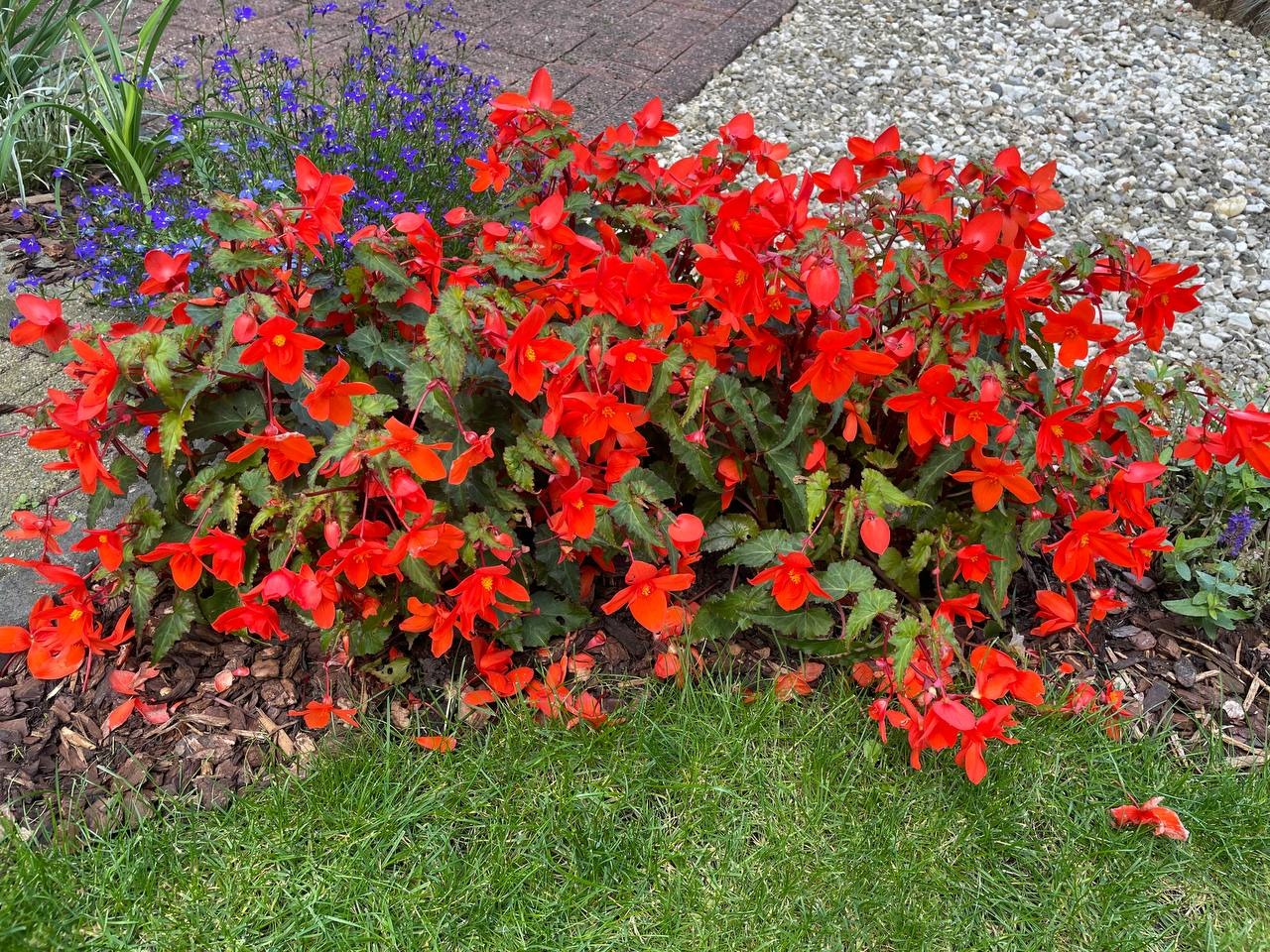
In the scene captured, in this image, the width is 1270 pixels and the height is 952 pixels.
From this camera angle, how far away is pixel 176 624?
1998mm

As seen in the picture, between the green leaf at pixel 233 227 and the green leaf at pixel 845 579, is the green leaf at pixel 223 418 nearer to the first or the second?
the green leaf at pixel 233 227

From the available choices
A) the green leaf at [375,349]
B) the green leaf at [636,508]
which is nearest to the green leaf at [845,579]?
the green leaf at [636,508]

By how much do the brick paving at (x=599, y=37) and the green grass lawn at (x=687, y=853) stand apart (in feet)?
9.12

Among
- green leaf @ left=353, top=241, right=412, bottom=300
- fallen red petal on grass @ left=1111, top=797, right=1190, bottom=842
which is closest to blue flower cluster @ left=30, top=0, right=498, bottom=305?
green leaf @ left=353, top=241, right=412, bottom=300

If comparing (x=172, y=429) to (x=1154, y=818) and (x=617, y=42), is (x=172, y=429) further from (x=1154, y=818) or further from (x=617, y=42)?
(x=617, y=42)

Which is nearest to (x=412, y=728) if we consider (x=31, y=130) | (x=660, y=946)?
(x=660, y=946)

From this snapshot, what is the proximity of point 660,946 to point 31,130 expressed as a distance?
3.18 m

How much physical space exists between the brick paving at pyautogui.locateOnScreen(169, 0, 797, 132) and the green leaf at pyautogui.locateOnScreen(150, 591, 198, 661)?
2660mm

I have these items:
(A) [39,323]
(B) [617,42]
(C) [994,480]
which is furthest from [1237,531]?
(B) [617,42]

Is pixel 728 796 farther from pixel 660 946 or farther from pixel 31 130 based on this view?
pixel 31 130

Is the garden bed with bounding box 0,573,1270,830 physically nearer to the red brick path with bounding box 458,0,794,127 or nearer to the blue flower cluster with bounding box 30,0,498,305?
the blue flower cluster with bounding box 30,0,498,305

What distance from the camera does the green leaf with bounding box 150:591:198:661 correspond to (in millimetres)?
1997

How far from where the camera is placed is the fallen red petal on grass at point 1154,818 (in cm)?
195

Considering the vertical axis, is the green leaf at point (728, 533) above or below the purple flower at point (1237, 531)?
above
